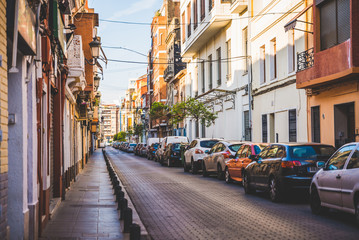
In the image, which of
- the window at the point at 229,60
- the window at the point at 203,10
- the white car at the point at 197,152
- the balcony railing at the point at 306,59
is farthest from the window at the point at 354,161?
the window at the point at 203,10

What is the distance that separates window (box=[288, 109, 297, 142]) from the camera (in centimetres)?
2408

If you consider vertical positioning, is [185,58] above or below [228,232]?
above

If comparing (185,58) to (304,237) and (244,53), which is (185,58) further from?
(304,237)

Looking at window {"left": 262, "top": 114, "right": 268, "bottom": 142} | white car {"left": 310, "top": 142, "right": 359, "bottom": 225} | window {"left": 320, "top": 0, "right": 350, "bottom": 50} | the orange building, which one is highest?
window {"left": 320, "top": 0, "right": 350, "bottom": 50}

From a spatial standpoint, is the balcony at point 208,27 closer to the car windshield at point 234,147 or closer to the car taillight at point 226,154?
the car windshield at point 234,147

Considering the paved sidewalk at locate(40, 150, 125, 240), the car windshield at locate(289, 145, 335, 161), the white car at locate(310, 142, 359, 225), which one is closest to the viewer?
the paved sidewalk at locate(40, 150, 125, 240)

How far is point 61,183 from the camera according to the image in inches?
572

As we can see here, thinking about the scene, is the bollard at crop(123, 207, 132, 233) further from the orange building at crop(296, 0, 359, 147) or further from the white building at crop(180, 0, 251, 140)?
the white building at crop(180, 0, 251, 140)

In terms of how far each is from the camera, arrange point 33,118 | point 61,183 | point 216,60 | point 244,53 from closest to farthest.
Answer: point 33,118 → point 61,183 → point 244,53 → point 216,60

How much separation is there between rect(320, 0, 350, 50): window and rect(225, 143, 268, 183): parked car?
15.9ft

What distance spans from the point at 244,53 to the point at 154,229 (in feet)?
78.7

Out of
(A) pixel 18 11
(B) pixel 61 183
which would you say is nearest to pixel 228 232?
(A) pixel 18 11

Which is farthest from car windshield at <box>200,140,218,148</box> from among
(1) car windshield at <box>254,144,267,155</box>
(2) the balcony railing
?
(1) car windshield at <box>254,144,267,155</box>

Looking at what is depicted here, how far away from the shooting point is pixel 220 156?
2119 centimetres
